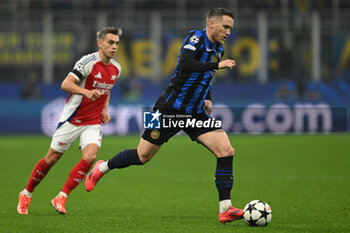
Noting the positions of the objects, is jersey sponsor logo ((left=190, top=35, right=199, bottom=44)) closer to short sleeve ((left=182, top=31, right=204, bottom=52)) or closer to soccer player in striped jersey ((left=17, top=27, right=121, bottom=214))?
short sleeve ((left=182, top=31, right=204, bottom=52))

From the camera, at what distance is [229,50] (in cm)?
2788

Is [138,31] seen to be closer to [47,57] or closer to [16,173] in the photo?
[47,57]

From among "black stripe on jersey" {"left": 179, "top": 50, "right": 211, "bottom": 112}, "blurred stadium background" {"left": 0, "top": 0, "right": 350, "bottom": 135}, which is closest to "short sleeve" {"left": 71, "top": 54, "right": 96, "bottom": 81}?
"black stripe on jersey" {"left": 179, "top": 50, "right": 211, "bottom": 112}

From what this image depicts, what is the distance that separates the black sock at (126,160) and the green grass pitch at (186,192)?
0.60 metres

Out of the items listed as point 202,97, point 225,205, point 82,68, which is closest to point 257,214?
point 225,205

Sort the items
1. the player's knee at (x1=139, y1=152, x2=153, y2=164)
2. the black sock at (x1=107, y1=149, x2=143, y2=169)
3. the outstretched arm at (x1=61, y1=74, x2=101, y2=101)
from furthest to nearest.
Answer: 1. the outstretched arm at (x1=61, y1=74, x2=101, y2=101)
2. the black sock at (x1=107, y1=149, x2=143, y2=169)
3. the player's knee at (x1=139, y1=152, x2=153, y2=164)

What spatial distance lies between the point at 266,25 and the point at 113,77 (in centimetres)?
1950

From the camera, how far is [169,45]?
2811cm

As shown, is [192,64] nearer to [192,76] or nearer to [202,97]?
[192,76]

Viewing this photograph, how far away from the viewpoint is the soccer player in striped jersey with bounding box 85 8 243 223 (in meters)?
6.76

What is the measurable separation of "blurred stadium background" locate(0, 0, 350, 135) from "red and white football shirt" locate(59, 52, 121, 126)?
16556 mm

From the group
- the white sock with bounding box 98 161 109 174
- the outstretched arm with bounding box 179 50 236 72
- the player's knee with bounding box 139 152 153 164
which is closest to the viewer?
the outstretched arm with bounding box 179 50 236 72

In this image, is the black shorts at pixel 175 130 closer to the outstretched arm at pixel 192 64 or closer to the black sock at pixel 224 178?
the black sock at pixel 224 178

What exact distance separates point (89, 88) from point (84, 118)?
0.38 metres
